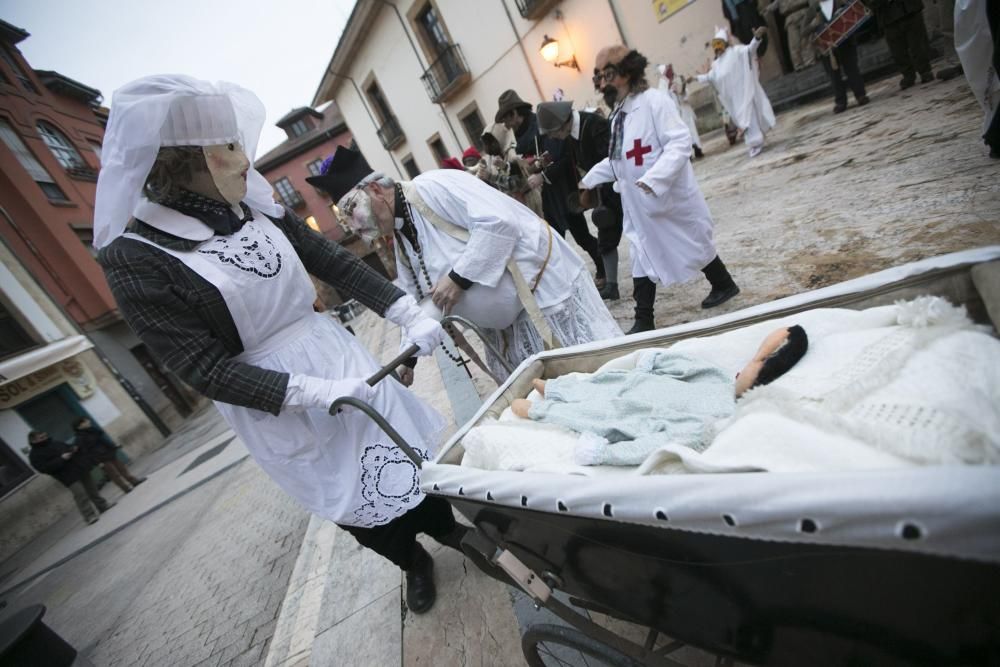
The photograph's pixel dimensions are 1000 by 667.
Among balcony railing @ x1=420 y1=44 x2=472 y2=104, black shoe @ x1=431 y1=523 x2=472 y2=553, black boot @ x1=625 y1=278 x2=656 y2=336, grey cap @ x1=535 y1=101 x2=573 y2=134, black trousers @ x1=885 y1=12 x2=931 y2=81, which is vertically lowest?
black shoe @ x1=431 y1=523 x2=472 y2=553

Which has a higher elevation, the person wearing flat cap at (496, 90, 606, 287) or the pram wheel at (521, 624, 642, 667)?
the person wearing flat cap at (496, 90, 606, 287)

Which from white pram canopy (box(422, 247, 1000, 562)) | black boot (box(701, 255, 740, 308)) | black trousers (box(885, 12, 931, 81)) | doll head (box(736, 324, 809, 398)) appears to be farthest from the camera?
black trousers (box(885, 12, 931, 81))

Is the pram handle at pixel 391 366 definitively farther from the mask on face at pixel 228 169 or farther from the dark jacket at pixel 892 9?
the dark jacket at pixel 892 9

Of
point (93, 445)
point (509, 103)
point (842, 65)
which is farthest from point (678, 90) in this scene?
point (93, 445)

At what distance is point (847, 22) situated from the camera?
5082 millimetres

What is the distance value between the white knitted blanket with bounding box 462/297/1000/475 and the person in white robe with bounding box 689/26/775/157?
6.89 meters

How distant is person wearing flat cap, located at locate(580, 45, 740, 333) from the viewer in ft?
8.42

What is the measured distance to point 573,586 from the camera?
43.4 inches

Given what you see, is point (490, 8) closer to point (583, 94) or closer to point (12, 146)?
point (583, 94)

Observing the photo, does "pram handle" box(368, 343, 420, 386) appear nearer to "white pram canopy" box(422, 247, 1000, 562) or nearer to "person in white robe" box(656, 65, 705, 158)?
"white pram canopy" box(422, 247, 1000, 562)

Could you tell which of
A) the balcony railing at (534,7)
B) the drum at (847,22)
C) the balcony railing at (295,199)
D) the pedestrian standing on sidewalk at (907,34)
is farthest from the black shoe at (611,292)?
the balcony railing at (295,199)

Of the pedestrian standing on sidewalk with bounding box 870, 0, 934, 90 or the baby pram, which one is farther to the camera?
the pedestrian standing on sidewalk with bounding box 870, 0, 934, 90

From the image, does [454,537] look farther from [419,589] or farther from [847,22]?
[847,22]

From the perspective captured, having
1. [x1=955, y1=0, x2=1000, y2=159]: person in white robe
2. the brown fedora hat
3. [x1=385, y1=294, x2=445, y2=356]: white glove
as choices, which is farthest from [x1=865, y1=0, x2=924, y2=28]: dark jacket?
[x1=385, y1=294, x2=445, y2=356]: white glove
